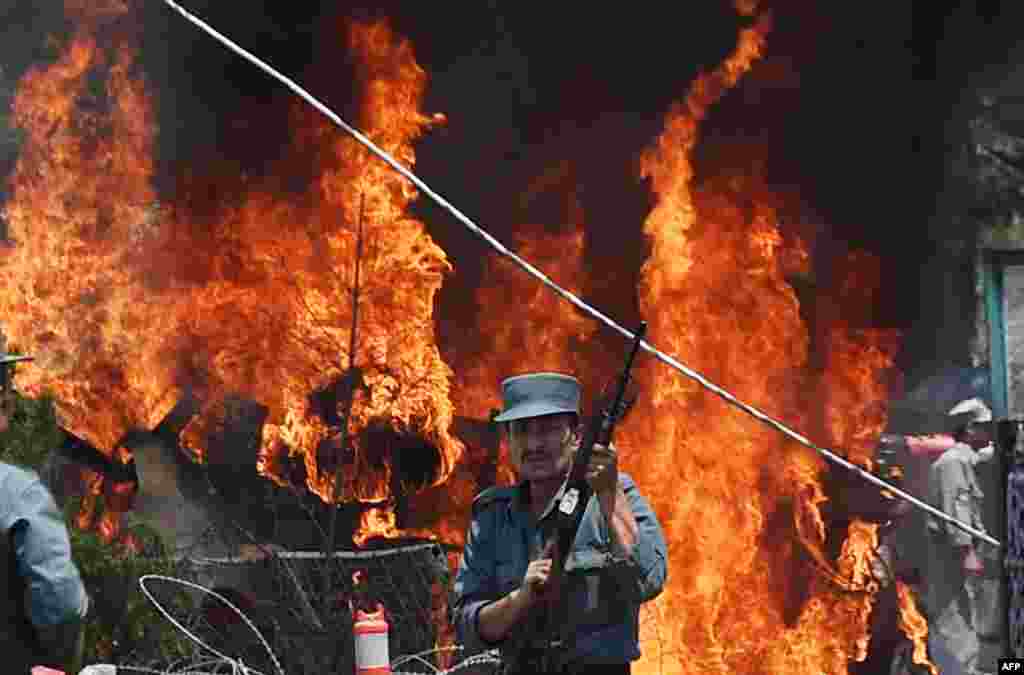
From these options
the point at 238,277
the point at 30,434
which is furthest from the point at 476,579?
the point at 238,277

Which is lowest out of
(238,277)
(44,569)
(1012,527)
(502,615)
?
(502,615)

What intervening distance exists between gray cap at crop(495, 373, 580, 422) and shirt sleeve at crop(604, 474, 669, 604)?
291mm

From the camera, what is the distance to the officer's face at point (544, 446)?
5.18 meters

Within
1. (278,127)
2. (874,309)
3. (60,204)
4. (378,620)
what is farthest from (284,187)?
(378,620)

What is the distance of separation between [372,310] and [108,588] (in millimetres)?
2870

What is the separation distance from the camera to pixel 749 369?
11.3 metres

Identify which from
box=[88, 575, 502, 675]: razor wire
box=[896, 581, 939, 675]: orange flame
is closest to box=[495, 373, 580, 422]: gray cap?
box=[88, 575, 502, 675]: razor wire

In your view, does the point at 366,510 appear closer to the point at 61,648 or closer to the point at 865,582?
the point at 865,582

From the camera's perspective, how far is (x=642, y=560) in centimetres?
501

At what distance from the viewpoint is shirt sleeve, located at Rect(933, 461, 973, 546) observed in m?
11.2

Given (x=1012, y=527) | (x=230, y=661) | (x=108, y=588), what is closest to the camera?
(x=1012, y=527)

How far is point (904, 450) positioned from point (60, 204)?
590 centimetres

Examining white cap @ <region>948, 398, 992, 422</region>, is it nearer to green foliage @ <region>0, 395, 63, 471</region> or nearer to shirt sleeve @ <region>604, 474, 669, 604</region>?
green foliage @ <region>0, 395, 63, 471</region>

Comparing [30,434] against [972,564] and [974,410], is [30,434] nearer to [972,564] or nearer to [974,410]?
[972,564]
